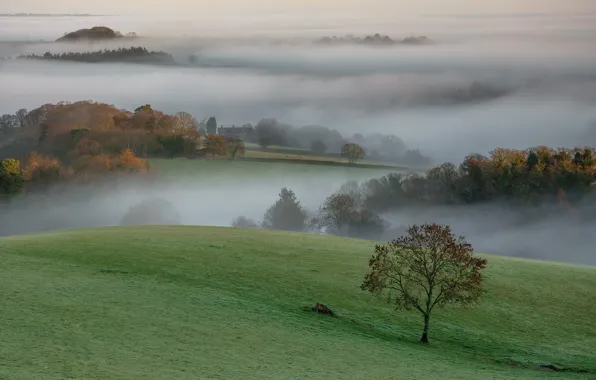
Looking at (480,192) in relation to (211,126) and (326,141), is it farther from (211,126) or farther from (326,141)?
(211,126)

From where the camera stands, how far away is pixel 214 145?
102 metres

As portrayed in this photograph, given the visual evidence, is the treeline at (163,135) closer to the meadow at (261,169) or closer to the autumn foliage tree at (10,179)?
the meadow at (261,169)

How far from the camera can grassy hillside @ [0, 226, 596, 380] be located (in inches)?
885

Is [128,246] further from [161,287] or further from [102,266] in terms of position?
[161,287]

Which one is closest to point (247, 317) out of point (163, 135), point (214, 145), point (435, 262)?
point (435, 262)

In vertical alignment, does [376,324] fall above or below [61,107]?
below

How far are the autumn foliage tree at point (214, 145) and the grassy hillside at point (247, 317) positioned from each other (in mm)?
54885

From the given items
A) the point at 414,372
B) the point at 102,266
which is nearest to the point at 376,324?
the point at 414,372

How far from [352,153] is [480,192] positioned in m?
32.1

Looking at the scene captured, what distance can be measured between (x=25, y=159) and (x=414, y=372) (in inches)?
3006

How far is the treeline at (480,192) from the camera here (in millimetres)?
81188

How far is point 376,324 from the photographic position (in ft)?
103

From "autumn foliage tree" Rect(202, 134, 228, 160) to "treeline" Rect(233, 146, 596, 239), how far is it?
14331mm

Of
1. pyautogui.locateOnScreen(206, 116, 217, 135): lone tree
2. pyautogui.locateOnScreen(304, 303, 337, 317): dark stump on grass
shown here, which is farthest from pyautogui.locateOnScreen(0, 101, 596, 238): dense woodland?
pyautogui.locateOnScreen(304, 303, 337, 317): dark stump on grass
